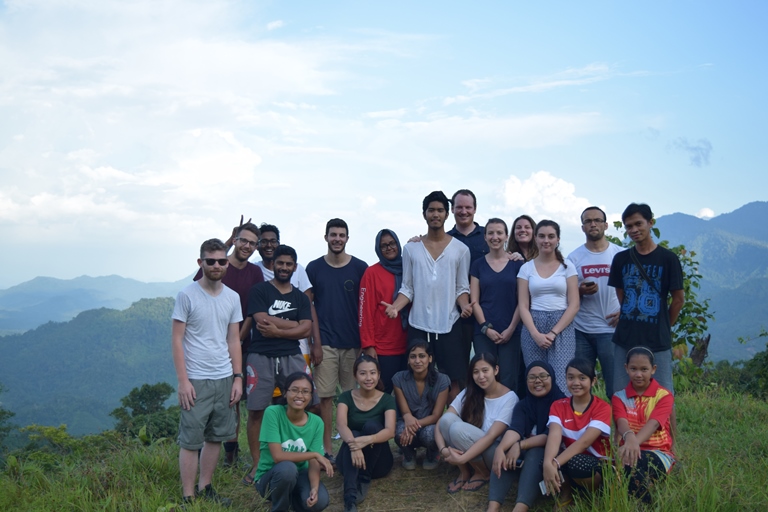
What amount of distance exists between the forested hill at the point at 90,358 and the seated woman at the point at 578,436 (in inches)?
3533

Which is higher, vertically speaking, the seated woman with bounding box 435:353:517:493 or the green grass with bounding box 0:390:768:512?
the seated woman with bounding box 435:353:517:493

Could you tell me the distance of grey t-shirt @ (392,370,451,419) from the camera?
17.9 ft

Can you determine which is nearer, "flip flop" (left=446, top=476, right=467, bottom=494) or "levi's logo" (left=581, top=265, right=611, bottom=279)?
"flip flop" (left=446, top=476, right=467, bottom=494)

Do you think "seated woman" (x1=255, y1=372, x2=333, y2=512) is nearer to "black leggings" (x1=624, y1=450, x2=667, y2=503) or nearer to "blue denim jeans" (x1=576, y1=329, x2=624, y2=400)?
"black leggings" (x1=624, y1=450, x2=667, y2=503)

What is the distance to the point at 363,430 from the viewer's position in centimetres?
523

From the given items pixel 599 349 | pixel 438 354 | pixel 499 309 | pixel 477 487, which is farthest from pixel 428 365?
pixel 599 349

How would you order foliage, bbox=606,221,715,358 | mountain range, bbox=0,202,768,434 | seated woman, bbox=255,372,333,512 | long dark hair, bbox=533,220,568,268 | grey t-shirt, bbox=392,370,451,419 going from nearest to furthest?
1. seated woman, bbox=255,372,333,512
2. long dark hair, bbox=533,220,568,268
3. grey t-shirt, bbox=392,370,451,419
4. foliage, bbox=606,221,715,358
5. mountain range, bbox=0,202,768,434

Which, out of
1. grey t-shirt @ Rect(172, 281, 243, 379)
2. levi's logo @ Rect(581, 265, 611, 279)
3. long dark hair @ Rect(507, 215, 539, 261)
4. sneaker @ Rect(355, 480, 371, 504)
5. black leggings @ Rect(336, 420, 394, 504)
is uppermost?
long dark hair @ Rect(507, 215, 539, 261)

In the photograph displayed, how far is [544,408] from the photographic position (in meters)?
4.79

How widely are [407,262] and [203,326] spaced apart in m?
1.86

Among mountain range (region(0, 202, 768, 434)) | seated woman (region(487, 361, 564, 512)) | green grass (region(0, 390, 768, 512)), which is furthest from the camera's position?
mountain range (region(0, 202, 768, 434))

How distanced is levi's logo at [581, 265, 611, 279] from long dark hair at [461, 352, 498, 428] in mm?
1236

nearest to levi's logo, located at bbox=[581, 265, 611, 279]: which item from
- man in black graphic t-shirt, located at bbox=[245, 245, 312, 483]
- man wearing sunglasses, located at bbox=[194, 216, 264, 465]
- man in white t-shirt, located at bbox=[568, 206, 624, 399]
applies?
man in white t-shirt, located at bbox=[568, 206, 624, 399]

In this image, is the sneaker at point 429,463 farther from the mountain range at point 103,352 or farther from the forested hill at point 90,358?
the forested hill at point 90,358
